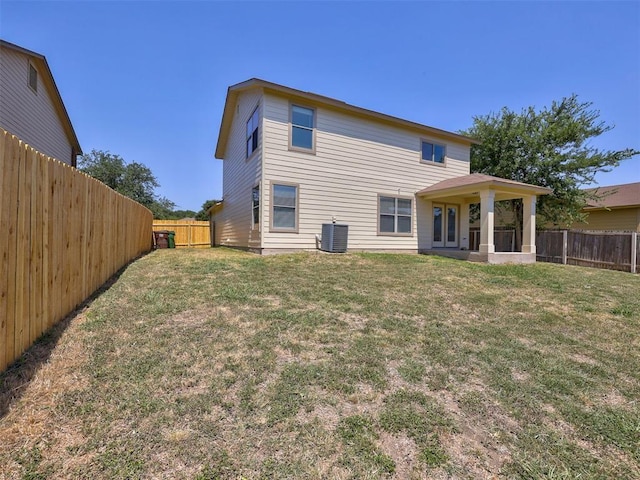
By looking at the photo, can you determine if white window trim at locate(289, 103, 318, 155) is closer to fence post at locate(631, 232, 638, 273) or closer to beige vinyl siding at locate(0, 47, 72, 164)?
beige vinyl siding at locate(0, 47, 72, 164)

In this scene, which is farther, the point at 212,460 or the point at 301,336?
the point at 301,336

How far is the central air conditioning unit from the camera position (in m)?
10.4

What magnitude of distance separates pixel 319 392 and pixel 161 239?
15382 millimetres

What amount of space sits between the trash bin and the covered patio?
1208 centimetres

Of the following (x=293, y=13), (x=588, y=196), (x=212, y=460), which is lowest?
(x=212, y=460)

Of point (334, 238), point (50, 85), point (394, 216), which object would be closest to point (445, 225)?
point (394, 216)

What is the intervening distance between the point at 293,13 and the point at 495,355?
9.87 metres

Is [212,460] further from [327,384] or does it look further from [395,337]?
[395,337]

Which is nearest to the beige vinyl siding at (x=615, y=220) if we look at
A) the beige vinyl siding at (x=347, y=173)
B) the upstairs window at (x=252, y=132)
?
the beige vinyl siding at (x=347, y=173)

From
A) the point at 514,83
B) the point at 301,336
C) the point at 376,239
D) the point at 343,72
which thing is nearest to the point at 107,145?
the point at 343,72

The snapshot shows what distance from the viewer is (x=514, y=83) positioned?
13.4 m

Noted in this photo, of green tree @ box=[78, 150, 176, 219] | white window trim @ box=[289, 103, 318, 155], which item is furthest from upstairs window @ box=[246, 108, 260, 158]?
green tree @ box=[78, 150, 176, 219]

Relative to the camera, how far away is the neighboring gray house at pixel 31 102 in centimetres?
960

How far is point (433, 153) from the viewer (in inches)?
528
